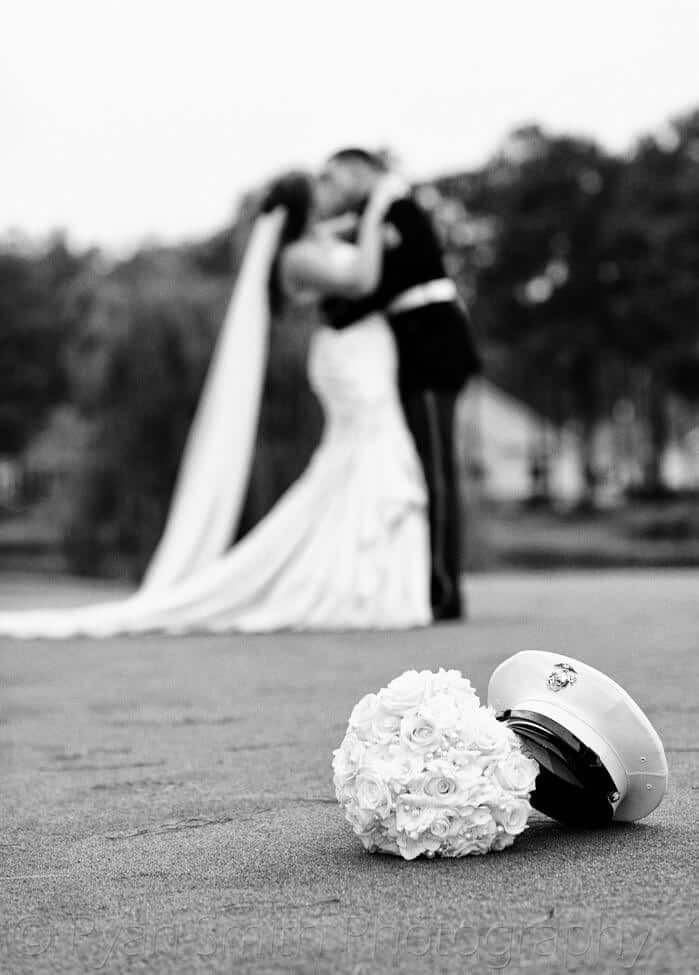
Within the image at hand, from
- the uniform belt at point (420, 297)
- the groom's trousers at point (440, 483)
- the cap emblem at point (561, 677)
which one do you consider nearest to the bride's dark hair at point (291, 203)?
the uniform belt at point (420, 297)

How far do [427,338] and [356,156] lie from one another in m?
1.11

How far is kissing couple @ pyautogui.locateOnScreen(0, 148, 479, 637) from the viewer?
835 cm

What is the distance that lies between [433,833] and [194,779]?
1.16 m

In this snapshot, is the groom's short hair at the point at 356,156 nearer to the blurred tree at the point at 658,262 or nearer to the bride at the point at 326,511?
the bride at the point at 326,511

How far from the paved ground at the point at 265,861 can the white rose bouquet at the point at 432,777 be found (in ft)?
0.15

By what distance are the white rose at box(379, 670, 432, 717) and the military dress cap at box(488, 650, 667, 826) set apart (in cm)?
19

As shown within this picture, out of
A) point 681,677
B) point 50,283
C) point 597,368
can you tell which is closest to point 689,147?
point 597,368

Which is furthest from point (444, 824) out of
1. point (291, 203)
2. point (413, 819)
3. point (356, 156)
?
point (291, 203)

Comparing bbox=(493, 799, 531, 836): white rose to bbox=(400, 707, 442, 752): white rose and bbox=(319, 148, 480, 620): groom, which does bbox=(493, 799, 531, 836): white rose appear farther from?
bbox=(319, 148, 480, 620): groom
